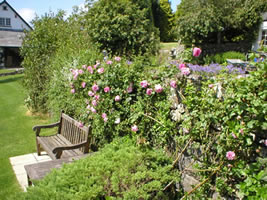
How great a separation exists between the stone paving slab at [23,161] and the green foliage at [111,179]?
74.3 inches

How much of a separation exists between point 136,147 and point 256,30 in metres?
17.5

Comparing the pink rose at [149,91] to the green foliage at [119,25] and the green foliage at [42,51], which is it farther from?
the green foliage at [119,25]

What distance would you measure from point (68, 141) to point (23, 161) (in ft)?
3.26

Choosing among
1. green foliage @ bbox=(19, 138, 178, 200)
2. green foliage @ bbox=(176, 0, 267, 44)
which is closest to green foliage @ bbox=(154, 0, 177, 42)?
green foliage @ bbox=(176, 0, 267, 44)

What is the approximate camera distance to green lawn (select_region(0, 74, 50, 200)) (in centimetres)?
409

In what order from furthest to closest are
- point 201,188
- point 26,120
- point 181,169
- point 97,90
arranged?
1. point 26,120
2. point 97,90
3. point 181,169
4. point 201,188

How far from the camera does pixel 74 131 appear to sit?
14.9ft

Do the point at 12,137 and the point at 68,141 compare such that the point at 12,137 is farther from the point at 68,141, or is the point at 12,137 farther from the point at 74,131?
the point at 74,131

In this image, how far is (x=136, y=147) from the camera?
322cm

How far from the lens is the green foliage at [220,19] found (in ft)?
53.8

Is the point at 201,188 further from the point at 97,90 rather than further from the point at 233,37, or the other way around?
the point at 233,37

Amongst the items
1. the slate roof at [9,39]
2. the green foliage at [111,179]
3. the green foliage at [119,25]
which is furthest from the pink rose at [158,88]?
the slate roof at [9,39]

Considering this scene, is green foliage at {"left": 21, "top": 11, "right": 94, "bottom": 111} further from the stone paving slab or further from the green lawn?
the stone paving slab

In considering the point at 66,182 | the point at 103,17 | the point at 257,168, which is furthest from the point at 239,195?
the point at 103,17
